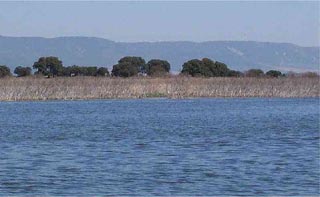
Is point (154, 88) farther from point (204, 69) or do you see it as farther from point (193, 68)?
point (204, 69)

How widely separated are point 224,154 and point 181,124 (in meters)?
14.5

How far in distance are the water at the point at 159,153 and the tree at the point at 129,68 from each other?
3455 centimetres

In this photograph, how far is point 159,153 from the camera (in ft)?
85.7

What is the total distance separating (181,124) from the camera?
40.1 meters

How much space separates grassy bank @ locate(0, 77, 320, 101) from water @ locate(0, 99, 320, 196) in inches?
432

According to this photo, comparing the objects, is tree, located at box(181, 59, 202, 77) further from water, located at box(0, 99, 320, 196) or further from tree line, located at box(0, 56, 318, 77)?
water, located at box(0, 99, 320, 196)

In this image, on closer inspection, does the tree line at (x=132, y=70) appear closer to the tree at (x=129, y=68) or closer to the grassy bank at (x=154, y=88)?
the tree at (x=129, y=68)

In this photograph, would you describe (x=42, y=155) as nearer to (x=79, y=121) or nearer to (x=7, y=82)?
(x=79, y=121)

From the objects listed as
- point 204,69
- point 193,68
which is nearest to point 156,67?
point 193,68

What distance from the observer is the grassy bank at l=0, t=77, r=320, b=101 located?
60312mm

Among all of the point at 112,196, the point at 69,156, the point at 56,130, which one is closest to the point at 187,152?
the point at 69,156

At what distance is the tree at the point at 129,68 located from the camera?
276 ft

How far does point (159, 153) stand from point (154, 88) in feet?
121

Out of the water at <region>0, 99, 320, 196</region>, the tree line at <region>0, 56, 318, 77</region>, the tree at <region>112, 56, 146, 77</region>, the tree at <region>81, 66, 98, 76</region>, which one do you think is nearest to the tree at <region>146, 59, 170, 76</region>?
the tree line at <region>0, 56, 318, 77</region>
